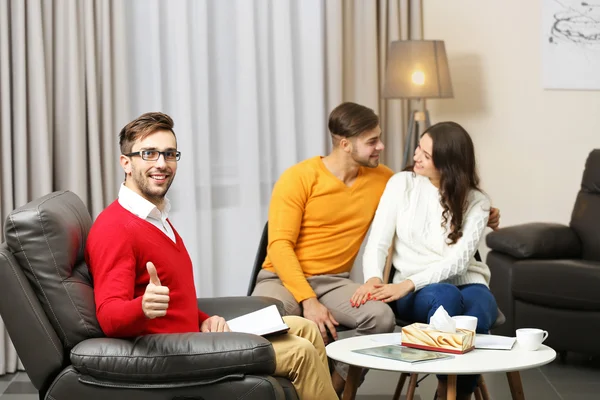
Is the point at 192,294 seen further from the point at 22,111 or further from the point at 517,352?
the point at 22,111

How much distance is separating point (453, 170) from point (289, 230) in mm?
673

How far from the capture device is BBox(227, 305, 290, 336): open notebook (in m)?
2.49

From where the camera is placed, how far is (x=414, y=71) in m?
4.39

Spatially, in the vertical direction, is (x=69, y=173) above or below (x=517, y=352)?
above

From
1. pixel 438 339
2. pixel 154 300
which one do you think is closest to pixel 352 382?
pixel 438 339

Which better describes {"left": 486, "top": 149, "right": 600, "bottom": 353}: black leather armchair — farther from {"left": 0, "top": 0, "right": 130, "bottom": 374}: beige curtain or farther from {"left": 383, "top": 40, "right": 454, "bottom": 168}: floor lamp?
{"left": 0, "top": 0, "right": 130, "bottom": 374}: beige curtain

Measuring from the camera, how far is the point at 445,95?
175 inches

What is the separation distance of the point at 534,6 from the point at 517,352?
294 centimetres

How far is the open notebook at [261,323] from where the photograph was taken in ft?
8.16

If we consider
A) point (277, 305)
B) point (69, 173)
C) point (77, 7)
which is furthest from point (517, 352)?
point (77, 7)

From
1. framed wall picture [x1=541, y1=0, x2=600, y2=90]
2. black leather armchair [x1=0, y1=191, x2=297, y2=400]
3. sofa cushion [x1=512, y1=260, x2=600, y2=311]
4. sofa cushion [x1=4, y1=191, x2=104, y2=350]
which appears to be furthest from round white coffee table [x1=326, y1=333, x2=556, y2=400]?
framed wall picture [x1=541, y1=0, x2=600, y2=90]

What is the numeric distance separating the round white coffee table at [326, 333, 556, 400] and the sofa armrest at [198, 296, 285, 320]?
29cm

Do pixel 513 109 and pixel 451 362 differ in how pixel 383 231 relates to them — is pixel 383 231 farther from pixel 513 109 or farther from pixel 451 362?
pixel 513 109

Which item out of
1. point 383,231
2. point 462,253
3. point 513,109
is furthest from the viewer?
point 513,109
